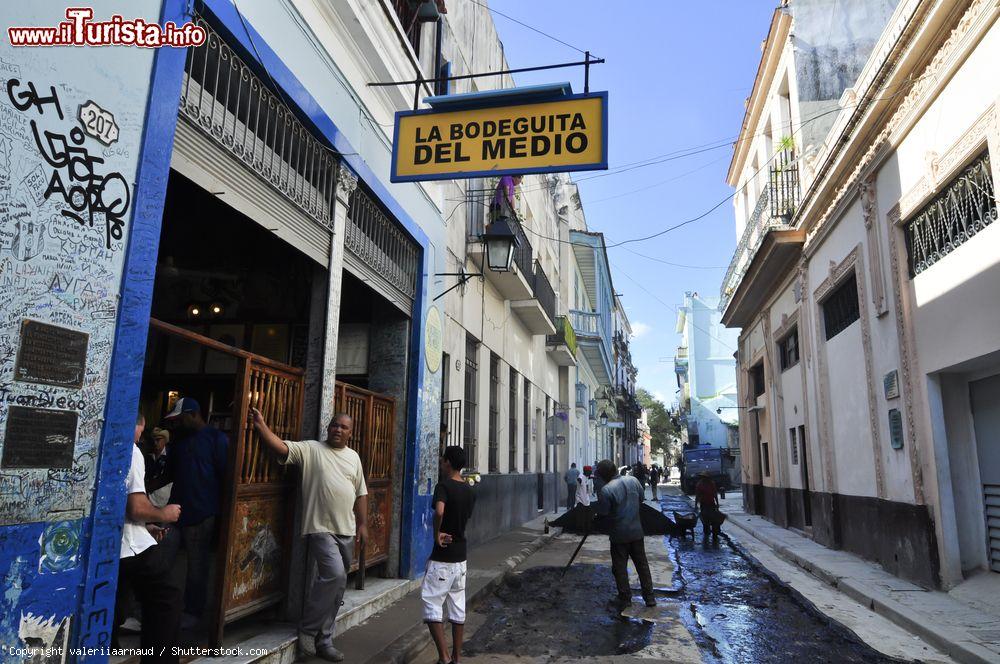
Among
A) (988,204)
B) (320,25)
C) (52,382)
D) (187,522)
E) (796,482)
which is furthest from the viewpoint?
(796,482)

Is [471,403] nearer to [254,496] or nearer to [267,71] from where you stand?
[254,496]

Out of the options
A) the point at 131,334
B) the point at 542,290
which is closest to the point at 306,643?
the point at 131,334

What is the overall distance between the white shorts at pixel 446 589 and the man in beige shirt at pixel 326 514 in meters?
0.67

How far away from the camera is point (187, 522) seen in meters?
4.70

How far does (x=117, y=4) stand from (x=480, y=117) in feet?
10.4

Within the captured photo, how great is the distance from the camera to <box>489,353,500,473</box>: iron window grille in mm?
13785

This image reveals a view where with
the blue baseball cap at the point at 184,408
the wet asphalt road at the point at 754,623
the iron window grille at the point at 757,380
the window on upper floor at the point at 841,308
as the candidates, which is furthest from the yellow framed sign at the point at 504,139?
the iron window grille at the point at 757,380

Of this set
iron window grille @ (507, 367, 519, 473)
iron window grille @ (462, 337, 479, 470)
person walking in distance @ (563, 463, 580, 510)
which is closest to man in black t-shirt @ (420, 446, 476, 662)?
iron window grille @ (462, 337, 479, 470)

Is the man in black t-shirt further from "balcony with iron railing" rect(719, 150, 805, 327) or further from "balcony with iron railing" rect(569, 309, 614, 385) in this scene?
"balcony with iron railing" rect(569, 309, 614, 385)

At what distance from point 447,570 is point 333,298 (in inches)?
103

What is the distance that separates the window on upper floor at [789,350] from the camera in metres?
15.6

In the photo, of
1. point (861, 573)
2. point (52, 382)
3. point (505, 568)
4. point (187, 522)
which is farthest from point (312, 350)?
point (861, 573)

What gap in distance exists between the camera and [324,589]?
4.96 m

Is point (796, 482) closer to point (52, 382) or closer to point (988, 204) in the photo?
point (988, 204)
